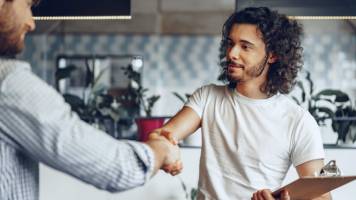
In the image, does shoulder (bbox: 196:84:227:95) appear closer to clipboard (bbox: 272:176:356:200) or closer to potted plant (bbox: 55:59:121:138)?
clipboard (bbox: 272:176:356:200)

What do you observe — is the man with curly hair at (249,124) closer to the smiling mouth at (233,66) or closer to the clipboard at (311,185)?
the smiling mouth at (233,66)

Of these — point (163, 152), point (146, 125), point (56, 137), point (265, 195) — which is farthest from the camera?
point (146, 125)

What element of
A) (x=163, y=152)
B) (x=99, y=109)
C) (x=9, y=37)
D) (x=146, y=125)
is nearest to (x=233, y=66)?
(x=163, y=152)

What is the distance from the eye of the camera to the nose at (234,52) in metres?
2.31

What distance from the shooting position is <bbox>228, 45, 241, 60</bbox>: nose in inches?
91.0

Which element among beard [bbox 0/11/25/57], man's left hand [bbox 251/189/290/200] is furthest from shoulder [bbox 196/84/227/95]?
beard [bbox 0/11/25/57]

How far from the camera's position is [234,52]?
2318 mm

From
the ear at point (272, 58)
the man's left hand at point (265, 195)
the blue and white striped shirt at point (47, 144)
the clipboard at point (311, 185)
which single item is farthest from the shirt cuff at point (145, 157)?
the ear at point (272, 58)

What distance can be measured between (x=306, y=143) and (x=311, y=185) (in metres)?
0.34

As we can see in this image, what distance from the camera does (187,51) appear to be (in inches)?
231

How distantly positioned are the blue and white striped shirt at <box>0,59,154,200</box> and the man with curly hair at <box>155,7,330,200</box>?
2.98ft

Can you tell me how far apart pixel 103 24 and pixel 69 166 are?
486 centimetres

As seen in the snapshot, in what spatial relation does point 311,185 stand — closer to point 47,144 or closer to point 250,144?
point 250,144

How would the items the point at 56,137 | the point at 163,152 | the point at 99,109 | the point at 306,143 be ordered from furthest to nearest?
the point at 99,109 < the point at 306,143 < the point at 163,152 < the point at 56,137
